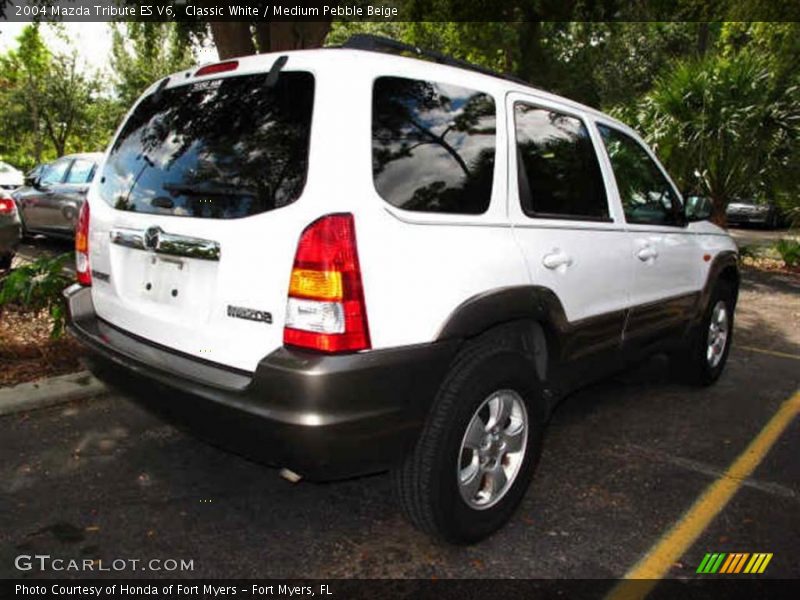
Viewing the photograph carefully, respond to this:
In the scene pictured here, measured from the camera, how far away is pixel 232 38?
692 cm

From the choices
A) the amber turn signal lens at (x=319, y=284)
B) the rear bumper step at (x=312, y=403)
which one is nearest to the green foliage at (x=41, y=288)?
the rear bumper step at (x=312, y=403)

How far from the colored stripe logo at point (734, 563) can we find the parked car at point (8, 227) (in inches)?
296

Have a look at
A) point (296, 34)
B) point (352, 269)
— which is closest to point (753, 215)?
point (296, 34)

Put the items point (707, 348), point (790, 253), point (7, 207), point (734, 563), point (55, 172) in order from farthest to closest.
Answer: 1. point (790, 253)
2. point (55, 172)
3. point (7, 207)
4. point (707, 348)
5. point (734, 563)

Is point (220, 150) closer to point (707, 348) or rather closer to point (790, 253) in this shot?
point (707, 348)

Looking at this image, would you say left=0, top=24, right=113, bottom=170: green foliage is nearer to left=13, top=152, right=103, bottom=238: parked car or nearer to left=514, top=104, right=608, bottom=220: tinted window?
left=13, top=152, right=103, bottom=238: parked car

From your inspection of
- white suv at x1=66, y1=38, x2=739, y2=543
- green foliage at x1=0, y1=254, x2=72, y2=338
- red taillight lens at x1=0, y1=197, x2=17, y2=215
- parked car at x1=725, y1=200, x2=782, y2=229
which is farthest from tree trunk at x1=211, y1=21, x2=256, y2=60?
parked car at x1=725, y1=200, x2=782, y2=229

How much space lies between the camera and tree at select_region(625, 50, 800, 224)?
10.3 metres

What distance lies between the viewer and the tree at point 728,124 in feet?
33.9

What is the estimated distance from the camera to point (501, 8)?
912cm

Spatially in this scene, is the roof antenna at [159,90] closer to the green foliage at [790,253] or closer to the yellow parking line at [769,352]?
the yellow parking line at [769,352]

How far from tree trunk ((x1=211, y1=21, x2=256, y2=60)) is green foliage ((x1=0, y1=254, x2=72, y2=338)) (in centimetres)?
315

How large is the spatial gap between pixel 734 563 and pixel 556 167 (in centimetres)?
189

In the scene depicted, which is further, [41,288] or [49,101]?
[49,101]
